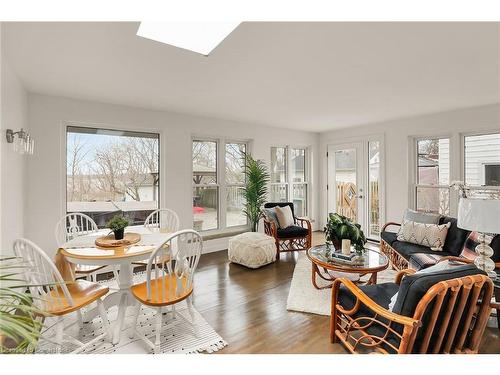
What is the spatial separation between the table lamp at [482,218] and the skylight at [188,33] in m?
2.30

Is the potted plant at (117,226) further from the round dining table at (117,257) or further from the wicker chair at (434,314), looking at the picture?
the wicker chair at (434,314)

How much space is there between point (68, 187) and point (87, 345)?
2.37 metres

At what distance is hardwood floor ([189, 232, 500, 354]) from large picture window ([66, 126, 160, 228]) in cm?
152

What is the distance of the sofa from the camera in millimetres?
2751

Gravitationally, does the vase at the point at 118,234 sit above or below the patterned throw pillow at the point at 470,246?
above

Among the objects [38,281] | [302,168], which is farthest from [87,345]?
[302,168]

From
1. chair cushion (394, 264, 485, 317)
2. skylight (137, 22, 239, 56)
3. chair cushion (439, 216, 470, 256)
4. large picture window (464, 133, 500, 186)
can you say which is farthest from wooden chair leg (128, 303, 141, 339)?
large picture window (464, 133, 500, 186)

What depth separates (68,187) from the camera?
353 centimetres

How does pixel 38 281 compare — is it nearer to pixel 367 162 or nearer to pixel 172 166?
pixel 172 166

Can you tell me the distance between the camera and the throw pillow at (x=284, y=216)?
4.39 m

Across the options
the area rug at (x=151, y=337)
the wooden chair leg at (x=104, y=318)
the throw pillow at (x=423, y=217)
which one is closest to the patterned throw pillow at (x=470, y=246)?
the throw pillow at (x=423, y=217)

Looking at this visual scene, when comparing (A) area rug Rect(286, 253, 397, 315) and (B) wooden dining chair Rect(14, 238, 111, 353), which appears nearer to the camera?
(B) wooden dining chair Rect(14, 238, 111, 353)

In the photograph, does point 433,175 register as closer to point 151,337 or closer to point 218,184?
point 218,184

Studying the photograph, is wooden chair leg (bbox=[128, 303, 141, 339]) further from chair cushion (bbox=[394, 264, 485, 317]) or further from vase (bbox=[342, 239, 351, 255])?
vase (bbox=[342, 239, 351, 255])
